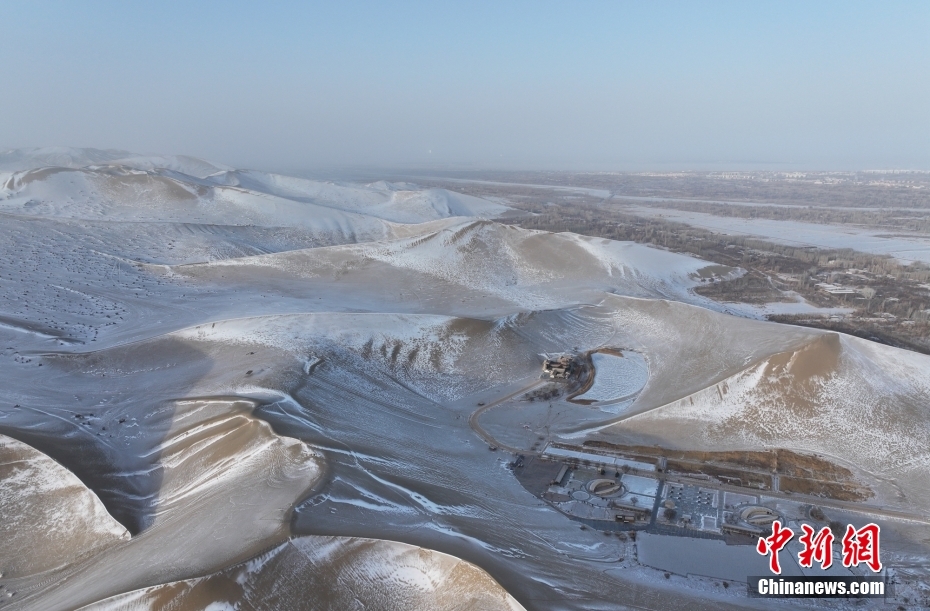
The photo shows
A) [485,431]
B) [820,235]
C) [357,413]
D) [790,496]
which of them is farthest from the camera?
[820,235]

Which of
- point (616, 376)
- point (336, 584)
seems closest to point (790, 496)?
point (616, 376)

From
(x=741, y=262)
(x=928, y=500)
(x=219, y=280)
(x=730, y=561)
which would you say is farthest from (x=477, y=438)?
(x=741, y=262)

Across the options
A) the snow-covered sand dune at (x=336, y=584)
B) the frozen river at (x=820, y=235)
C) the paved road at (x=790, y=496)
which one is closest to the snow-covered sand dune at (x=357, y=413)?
the snow-covered sand dune at (x=336, y=584)

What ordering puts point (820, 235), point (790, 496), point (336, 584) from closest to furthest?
1. point (336, 584)
2. point (790, 496)
3. point (820, 235)

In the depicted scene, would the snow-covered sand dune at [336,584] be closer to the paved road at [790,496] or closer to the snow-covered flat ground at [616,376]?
the paved road at [790,496]

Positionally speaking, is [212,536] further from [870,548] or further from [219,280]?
[219,280]

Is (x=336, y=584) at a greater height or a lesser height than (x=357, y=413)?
greater

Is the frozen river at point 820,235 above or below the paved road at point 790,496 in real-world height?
above

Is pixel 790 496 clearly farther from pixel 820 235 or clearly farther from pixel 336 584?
pixel 820 235

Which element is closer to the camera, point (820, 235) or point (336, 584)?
point (336, 584)

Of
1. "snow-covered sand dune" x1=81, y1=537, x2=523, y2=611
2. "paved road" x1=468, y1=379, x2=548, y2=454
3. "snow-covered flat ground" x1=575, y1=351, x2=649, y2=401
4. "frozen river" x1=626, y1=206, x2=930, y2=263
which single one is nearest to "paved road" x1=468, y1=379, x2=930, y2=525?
"paved road" x1=468, y1=379, x2=548, y2=454

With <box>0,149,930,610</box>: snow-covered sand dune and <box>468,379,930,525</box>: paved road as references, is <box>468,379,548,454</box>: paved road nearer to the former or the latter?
<box>468,379,930,525</box>: paved road
